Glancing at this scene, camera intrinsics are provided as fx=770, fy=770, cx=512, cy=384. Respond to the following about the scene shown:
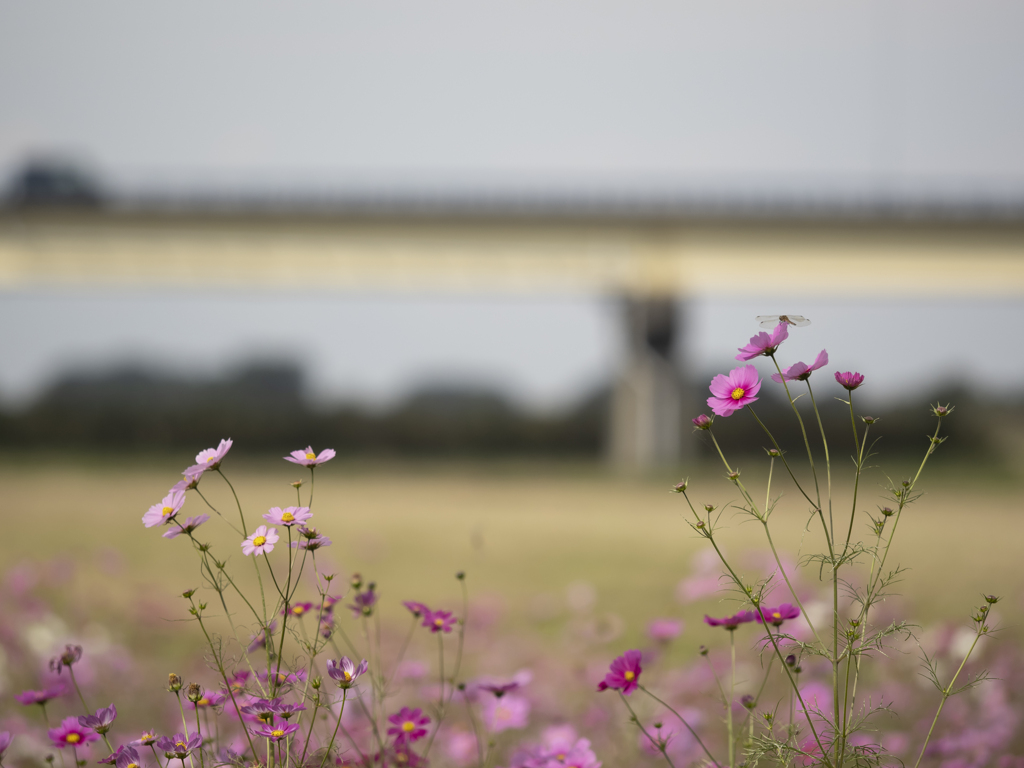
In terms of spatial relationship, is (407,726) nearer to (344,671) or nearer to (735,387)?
(344,671)

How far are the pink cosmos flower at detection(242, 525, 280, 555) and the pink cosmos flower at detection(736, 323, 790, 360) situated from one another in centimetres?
77

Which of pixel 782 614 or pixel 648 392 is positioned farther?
pixel 648 392

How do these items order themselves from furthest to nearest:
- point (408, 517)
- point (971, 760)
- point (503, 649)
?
point (408, 517)
point (503, 649)
point (971, 760)

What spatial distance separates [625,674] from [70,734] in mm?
967

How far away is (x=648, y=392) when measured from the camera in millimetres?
19641

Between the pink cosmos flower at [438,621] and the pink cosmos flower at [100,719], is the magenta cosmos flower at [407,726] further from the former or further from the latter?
the pink cosmos flower at [100,719]

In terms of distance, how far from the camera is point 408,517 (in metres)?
10.4

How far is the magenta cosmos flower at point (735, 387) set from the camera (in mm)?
1201

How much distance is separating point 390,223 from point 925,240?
1305 cm

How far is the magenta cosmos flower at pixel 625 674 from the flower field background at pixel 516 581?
0.88 ft

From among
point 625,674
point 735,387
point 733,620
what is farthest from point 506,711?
point 735,387

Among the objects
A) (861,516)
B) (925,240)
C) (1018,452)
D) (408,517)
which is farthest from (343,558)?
(1018,452)

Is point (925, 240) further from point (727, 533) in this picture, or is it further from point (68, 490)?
point (68, 490)

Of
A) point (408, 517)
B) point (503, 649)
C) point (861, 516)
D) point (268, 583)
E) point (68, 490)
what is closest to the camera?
point (503, 649)
